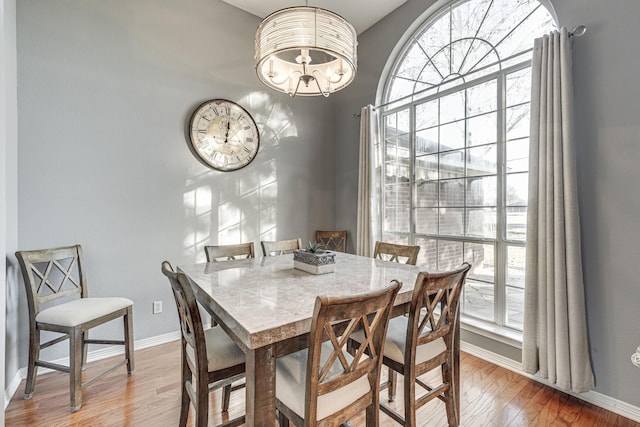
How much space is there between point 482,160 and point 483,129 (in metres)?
0.28

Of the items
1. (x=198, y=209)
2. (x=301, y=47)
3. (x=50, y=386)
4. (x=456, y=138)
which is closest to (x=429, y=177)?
(x=456, y=138)

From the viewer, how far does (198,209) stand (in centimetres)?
298

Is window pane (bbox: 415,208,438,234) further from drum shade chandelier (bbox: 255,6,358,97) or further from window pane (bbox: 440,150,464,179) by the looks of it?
drum shade chandelier (bbox: 255,6,358,97)

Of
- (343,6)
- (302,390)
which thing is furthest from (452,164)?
(302,390)

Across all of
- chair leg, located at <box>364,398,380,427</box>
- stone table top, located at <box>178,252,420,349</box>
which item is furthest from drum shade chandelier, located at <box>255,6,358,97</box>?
chair leg, located at <box>364,398,380,427</box>

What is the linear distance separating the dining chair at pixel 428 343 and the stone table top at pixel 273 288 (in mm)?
134

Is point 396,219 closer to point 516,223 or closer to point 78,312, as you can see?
point 516,223

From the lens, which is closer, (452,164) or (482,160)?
(482,160)

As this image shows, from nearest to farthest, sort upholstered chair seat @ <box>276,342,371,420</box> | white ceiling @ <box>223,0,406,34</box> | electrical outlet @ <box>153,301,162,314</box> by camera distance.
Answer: upholstered chair seat @ <box>276,342,371,420</box>, electrical outlet @ <box>153,301,162,314</box>, white ceiling @ <box>223,0,406,34</box>

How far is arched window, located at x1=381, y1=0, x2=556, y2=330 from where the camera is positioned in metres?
2.42

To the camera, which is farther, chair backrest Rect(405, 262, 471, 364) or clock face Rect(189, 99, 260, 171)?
clock face Rect(189, 99, 260, 171)

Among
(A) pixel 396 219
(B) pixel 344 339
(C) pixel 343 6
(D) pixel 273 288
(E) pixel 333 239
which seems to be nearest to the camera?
(B) pixel 344 339

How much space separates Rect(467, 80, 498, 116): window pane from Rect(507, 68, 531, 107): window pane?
109mm

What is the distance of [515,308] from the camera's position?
2447mm
